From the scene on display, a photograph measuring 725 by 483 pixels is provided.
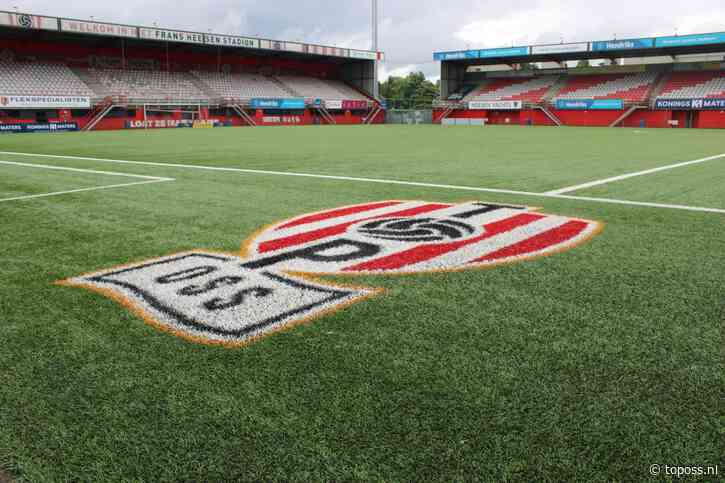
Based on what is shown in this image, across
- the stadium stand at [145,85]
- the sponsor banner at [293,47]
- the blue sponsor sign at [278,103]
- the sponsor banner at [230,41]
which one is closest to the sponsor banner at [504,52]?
the sponsor banner at [293,47]

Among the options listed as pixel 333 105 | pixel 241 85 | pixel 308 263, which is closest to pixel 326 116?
→ pixel 333 105

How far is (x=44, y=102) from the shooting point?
113 ft

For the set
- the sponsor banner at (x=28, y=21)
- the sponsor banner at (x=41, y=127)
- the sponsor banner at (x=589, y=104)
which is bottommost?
the sponsor banner at (x=41, y=127)

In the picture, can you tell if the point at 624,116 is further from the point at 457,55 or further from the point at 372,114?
the point at 372,114

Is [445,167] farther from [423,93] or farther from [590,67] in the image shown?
[423,93]

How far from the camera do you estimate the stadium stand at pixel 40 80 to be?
35.6 meters

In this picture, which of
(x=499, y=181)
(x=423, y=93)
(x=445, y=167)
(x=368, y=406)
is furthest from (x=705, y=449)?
(x=423, y=93)

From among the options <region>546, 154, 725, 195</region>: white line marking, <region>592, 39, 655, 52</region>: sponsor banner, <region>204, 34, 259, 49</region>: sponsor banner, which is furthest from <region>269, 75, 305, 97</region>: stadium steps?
<region>546, 154, 725, 195</region>: white line marking

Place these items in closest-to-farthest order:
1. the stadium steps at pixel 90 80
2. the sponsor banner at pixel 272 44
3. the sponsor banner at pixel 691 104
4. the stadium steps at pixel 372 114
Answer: the stadium steps at pixel 90 80
the sponsor banner at pixel 691 104
the sponsor banner at pixel 272 44
the stadium steps at pixel 372 114

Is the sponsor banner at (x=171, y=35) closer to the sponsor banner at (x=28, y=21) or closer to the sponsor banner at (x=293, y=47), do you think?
the sponsor banner at (x=28, y=21)

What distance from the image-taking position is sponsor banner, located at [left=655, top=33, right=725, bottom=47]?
137 ft

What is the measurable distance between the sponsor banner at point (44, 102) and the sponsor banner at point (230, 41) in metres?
11.6

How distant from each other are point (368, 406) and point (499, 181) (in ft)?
22.6

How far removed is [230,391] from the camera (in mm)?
2182
